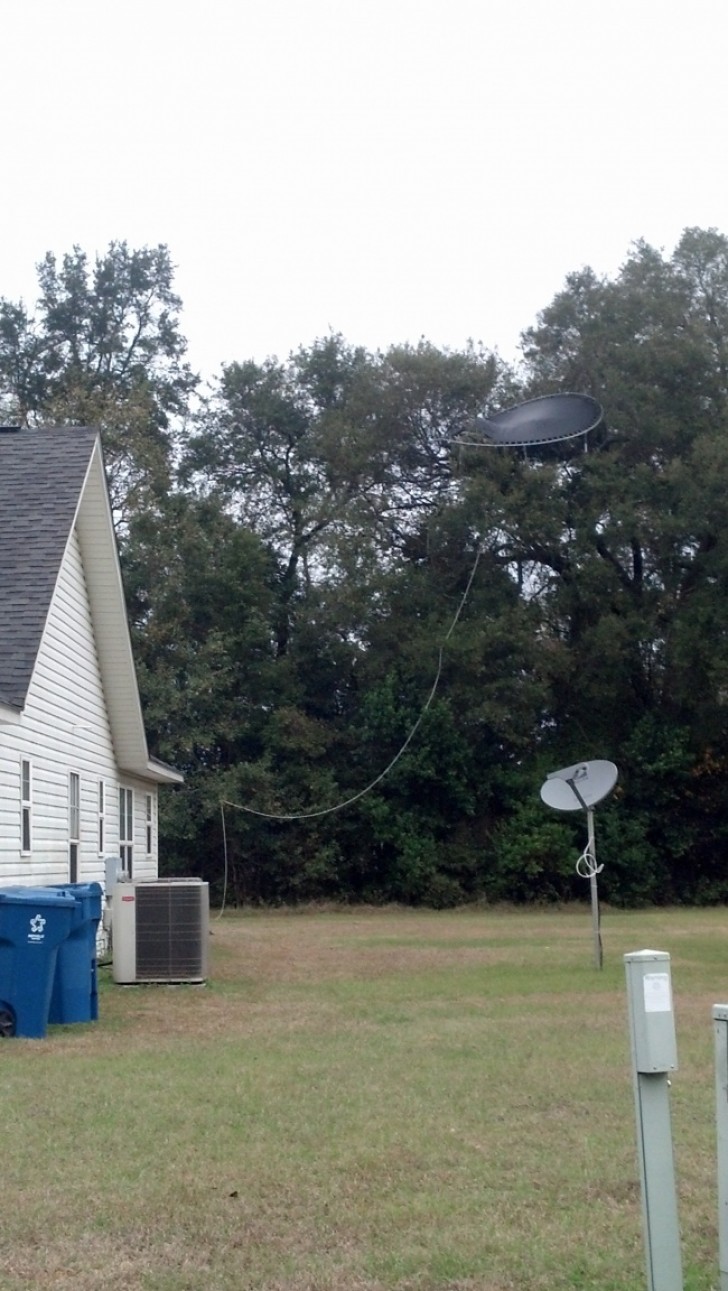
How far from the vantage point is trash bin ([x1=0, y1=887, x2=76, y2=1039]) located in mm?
10352

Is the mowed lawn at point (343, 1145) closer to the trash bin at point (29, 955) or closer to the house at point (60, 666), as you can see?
the trash bin at point (29, 955)

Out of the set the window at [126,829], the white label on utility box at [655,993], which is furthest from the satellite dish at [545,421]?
the white label on utility box at [655,993]

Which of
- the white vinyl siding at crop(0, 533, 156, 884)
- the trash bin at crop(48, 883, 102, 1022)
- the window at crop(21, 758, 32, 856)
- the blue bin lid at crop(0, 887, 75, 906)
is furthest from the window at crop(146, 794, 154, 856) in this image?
the blue bin lid at crop(0, 887, 75, 906)

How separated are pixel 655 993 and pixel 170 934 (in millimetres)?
10239

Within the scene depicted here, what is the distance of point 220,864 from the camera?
109ft

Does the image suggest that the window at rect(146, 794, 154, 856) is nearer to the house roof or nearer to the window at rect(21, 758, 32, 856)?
the house roof

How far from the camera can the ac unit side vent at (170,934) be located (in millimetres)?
14039

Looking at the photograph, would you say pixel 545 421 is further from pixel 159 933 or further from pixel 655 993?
pixel 655 993

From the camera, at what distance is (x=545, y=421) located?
28469mm

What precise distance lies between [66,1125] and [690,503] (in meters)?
25.6

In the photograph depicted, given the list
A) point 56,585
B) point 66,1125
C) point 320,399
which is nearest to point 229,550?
point 320,399

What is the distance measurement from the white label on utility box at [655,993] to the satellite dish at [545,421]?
23.8 metres

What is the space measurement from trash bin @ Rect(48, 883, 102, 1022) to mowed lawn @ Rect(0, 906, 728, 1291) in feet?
0.84

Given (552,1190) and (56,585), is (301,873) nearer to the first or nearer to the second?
(56,585)
